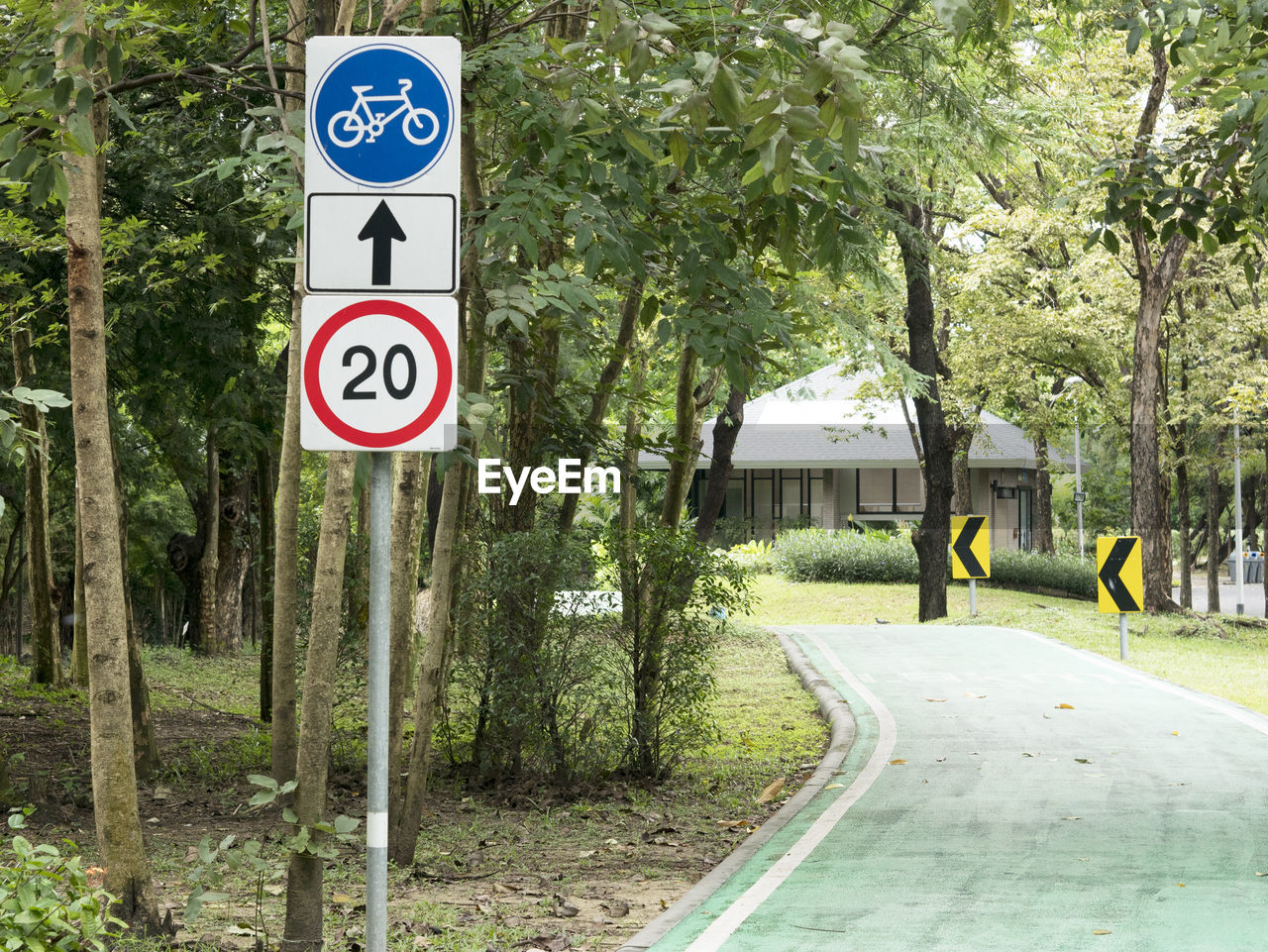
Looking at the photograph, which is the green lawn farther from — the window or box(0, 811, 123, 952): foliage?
the window

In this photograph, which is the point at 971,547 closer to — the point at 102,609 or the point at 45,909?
the point at 102,609

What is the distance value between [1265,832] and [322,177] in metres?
6.63

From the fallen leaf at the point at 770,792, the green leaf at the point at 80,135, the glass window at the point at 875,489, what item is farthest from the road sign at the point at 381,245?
the glass window at the point at 875,489

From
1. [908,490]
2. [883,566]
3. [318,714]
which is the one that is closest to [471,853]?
[318,714]

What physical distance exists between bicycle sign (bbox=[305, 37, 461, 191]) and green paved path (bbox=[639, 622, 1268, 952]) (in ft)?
11.6

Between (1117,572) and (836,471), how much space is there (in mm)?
35480

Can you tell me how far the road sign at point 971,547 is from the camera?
2109cm

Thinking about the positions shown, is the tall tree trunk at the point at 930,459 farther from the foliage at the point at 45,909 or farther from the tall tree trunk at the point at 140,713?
the foliage at the point at 45,909

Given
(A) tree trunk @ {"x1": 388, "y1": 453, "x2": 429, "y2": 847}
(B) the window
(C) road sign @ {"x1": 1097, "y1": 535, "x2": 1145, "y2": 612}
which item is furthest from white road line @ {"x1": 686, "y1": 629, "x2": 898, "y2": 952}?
(B) the window

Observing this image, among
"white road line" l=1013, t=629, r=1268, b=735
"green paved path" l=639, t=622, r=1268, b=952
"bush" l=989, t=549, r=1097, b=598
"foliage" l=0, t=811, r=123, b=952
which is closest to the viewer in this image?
"foliage" l=0, t=811, r=123, b=952

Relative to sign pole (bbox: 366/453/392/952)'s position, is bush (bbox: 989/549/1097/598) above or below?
below

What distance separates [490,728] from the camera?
920cm

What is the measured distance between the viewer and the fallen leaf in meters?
9.23

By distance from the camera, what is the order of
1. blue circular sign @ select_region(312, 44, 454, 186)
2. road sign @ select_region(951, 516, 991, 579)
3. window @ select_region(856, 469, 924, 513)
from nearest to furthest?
blue circular sign @ select_region(312, 44, 454, 186) < road sign @ select_region(951, 516, 991, 579) < window @ select_region(856, 469, 924, 513)
